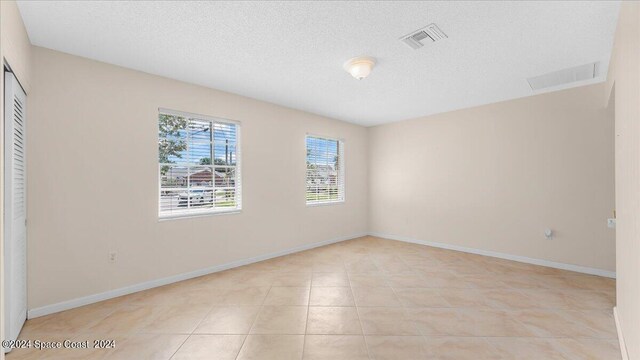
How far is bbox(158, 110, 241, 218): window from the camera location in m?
3.30

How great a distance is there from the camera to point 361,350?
1916 mm

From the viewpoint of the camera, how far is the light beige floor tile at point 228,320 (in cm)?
220

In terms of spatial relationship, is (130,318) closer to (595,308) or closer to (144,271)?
(144,271)

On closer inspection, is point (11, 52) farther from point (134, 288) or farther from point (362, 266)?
point (362, 266)

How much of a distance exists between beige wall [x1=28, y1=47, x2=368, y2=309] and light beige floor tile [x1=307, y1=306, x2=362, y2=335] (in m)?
1.86

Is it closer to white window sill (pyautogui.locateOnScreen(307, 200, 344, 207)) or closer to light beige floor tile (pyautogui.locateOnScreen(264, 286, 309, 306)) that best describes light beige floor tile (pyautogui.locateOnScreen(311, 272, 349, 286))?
light beige floor tile (pyautogui.locateOnScreen(264, 286, 309, 306))

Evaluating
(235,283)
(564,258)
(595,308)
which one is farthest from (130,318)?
(564,258)

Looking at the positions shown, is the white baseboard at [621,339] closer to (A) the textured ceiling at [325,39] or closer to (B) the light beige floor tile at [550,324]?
(B) the light beige floor tile at [550,324]

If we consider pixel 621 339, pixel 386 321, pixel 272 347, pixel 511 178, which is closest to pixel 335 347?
pixel 272 347

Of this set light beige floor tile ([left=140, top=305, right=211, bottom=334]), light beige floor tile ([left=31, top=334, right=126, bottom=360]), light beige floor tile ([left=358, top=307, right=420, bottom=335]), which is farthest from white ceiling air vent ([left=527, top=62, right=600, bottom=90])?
light beige floor tile ([left=31, top=334, right=126, bottom=360])

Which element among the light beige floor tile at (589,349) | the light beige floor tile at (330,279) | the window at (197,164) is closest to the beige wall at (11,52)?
the window at (197,164)

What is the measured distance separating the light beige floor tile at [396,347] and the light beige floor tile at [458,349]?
6 cm

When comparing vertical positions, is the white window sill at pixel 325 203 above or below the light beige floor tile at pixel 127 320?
above

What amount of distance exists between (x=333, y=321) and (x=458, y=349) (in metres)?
0.98
